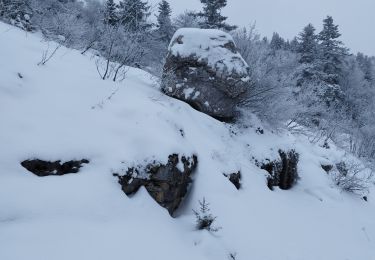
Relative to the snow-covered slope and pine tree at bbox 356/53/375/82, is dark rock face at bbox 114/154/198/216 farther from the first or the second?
pine tree at bbox 356/53/375/82

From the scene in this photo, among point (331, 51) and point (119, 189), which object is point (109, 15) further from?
point (331, 51)

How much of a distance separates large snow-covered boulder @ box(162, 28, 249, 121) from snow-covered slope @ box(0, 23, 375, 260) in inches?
27.2

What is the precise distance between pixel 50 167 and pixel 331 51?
2598 cm

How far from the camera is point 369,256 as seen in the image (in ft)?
20.8

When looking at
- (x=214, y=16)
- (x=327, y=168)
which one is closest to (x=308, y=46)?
(x=214, y=16)

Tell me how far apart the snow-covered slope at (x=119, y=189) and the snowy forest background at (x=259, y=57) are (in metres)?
1.21

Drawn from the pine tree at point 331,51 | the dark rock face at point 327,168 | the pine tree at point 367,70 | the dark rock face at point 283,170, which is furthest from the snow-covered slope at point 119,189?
the pine tree at point 367,70

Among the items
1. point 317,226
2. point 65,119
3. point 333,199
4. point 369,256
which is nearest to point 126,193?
point 65,119

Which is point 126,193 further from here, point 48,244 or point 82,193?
point 48,244

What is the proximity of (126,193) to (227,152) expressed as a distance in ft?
10.4

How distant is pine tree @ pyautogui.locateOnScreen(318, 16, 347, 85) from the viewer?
24.9 m

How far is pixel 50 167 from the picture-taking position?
345 centimetres

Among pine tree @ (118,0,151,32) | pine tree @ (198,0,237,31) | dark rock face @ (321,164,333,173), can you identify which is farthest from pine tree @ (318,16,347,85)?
pine tree @ (118,0,151,32)

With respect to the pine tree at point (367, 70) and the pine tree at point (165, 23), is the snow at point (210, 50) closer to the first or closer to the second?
the pine tree at point (165, 23)
